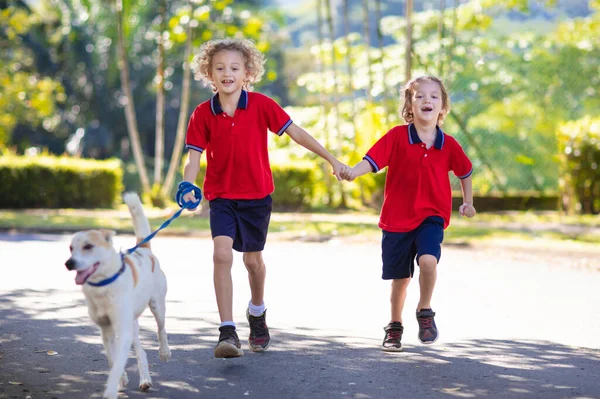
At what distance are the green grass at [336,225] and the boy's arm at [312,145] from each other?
861 cm

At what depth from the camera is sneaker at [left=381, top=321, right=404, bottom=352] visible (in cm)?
701

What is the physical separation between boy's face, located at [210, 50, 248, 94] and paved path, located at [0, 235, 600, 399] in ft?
5.72

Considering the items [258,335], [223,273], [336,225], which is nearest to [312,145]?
[223,273]

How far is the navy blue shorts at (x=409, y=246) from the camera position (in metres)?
6.88

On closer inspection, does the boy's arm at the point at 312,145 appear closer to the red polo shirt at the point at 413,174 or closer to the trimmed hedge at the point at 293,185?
the red polo shirt at the point at 413,174

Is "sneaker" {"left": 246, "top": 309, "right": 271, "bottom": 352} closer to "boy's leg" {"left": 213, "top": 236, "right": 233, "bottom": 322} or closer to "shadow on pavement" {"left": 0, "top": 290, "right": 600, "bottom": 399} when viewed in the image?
"shadow on pavement" {"left": 0, "top": 290, "right": 600, "bottom": 399}

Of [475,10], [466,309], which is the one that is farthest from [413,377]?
[475,10]

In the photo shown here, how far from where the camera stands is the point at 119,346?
16.6ft

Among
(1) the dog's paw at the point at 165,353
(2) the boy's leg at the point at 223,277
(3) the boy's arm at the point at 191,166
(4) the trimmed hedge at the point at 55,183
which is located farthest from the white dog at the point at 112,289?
(4) the trimmed hedge at the point at 55,183

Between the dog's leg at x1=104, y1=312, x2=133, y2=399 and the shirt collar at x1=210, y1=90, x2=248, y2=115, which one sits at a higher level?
the shirt collar at x1=210, y1=90, x2=248, y2=115

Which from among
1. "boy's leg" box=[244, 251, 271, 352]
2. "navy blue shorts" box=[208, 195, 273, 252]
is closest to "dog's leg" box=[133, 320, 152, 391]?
"navy blue shorts" box=[208, 195, 273, 252]

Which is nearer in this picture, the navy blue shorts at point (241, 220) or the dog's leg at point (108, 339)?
the dog's leg at point (108, 339)

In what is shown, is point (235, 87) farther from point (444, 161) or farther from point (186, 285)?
point (186, 285)

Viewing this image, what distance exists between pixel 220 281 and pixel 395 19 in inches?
1231
